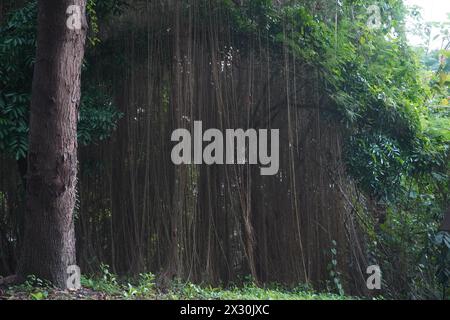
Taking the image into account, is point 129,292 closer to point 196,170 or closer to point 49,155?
point 49,155

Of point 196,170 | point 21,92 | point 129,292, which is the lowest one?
point 129,292

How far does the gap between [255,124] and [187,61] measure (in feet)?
3.71

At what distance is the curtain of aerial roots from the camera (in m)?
6.11

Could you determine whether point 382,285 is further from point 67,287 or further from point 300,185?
point 67,287

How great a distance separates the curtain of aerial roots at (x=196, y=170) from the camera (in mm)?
6113

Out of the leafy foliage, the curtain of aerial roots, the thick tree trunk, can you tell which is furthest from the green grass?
the leafy foliage

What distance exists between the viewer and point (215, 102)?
6.27 metres

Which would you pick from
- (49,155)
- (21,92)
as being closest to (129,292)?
(49,155)

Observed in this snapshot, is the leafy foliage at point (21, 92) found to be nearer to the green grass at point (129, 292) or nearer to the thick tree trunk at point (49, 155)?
the thick tree trunk at point (49, 155)

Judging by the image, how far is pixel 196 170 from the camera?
6.23 metres

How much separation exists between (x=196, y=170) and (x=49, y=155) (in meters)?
2.22

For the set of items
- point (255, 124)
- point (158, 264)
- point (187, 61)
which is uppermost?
point (187, 61)

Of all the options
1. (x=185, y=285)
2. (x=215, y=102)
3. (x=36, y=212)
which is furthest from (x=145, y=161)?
(x=36, y=212)

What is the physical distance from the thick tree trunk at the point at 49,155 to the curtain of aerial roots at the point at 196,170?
1.72m
